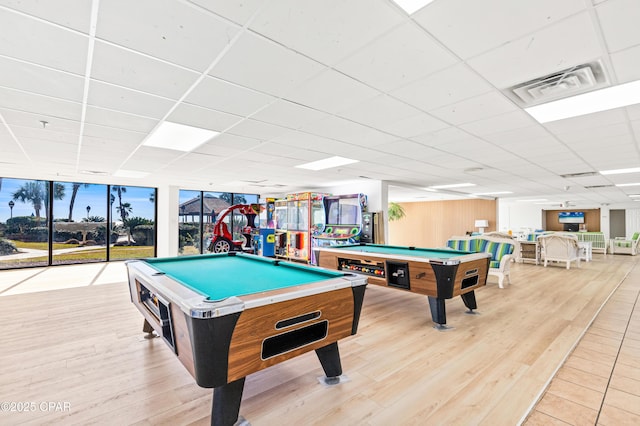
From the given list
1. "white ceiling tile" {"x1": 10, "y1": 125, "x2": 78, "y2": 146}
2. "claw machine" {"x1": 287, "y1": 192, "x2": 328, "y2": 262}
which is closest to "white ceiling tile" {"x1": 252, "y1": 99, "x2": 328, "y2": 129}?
"white ceiling tile" {"x1": 10, "y1": 125, "x2": 78, "y2": 146}

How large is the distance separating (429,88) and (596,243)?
15.5 metres

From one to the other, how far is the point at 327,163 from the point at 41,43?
4.15 meters

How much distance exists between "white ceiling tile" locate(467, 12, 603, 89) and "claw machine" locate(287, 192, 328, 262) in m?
5.90

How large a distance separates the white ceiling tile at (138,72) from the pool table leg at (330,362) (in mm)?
2306

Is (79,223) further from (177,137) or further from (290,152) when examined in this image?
(290,152)

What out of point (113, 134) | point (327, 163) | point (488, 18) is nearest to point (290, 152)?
point (327, 163)

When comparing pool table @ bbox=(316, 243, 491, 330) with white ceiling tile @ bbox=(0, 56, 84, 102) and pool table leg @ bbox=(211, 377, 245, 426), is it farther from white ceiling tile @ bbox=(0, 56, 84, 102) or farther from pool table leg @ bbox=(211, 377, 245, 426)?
white ceiling tile @ bbox=(0, 56, 84, 102)

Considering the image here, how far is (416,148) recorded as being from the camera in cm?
434

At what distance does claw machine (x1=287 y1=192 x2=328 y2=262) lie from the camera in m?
7.95

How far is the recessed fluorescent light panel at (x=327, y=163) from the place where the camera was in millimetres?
5172

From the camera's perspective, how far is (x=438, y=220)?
14.4 metres

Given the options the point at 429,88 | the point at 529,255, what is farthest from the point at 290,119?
the point at 529,255

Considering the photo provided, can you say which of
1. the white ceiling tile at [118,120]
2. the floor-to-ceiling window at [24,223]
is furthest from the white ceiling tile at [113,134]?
the floor-to-ceiling window at [24,223]

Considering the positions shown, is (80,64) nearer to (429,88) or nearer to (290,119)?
(290,119)
